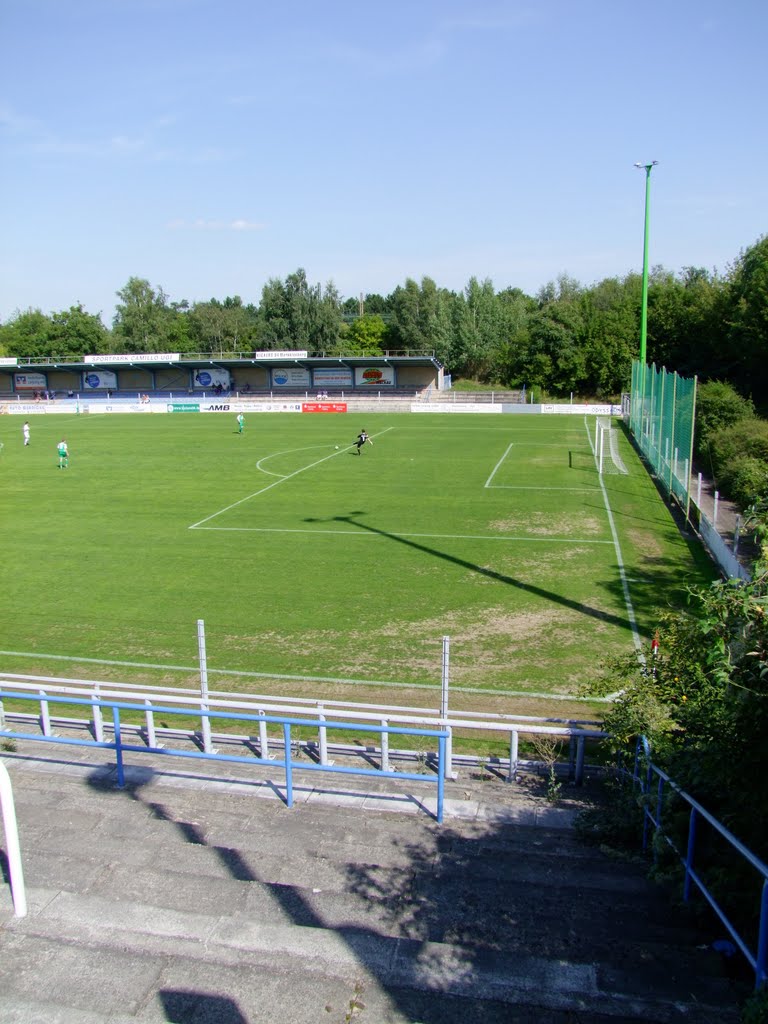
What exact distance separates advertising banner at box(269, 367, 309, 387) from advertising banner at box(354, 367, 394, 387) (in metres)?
5.49

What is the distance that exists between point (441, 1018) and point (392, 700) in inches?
342

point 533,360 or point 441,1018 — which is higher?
point 533,360

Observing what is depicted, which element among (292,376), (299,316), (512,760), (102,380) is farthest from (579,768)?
(299,316)

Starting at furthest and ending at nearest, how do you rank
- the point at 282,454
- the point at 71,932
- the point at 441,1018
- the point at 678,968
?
the point at 282,454
the point at 71,932
the point at 678,968
the point at 441,1018

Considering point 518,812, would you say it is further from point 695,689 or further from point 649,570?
point 649,570

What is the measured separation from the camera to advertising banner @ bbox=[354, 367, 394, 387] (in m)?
80.4

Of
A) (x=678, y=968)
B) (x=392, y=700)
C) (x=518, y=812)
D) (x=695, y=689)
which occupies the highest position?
(x=695, y=689)

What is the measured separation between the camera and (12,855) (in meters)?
5.53

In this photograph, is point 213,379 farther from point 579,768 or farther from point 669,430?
point 579,768

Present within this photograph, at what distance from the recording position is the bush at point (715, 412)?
125 feet

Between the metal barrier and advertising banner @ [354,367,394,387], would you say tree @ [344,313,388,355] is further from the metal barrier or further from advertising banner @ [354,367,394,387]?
the metal barrier

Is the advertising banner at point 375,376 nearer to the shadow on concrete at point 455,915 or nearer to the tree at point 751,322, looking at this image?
the tree at point 751,322

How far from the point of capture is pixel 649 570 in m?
20.8

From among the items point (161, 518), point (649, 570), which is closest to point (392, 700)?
point (649, 570)
